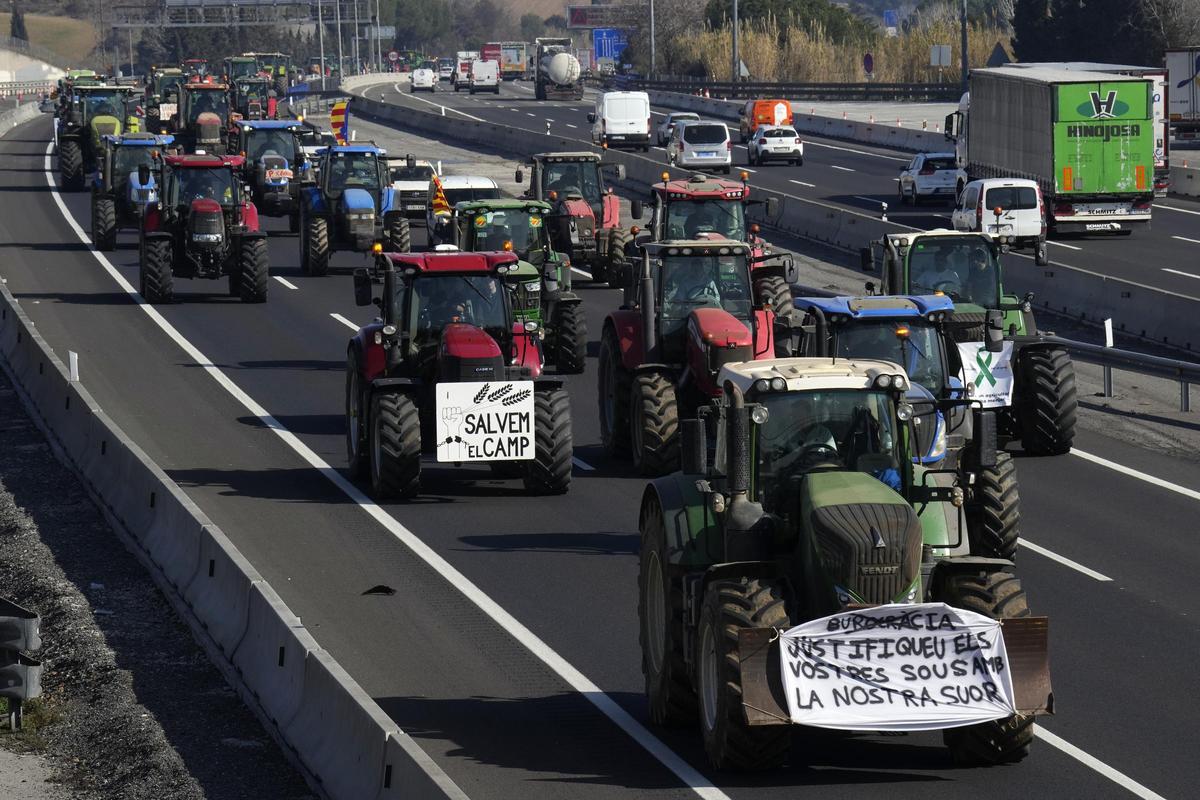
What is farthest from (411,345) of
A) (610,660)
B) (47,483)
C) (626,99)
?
(626,99)

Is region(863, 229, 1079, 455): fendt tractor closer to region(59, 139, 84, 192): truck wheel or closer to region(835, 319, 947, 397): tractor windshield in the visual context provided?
region(835, 319, 947, 397): tractor windshield

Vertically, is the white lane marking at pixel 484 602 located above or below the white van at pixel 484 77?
below

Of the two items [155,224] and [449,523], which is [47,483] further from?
[155,224]

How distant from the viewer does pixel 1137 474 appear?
2286 centimetres

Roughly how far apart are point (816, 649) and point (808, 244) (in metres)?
35.7

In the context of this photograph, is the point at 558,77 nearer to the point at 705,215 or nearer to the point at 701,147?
the point at 701,147

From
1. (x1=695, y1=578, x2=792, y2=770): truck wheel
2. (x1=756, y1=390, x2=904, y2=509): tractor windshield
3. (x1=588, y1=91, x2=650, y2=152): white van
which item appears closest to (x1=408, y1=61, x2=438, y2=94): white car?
(x1=588, y1=91, x2=650, y2=152): white van

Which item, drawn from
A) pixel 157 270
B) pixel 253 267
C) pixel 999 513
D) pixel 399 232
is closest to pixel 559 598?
pixel 999 513

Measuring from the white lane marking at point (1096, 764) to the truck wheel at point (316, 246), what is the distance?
30862 mm

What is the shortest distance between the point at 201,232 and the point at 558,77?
261ft

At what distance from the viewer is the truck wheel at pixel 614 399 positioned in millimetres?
22969

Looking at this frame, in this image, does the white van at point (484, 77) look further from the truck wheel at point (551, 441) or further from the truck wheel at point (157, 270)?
the truck wheel at point (551, 441)

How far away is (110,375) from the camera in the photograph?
99.8ft

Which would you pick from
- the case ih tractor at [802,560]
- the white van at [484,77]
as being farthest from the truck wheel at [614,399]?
the white van at [484,77]
